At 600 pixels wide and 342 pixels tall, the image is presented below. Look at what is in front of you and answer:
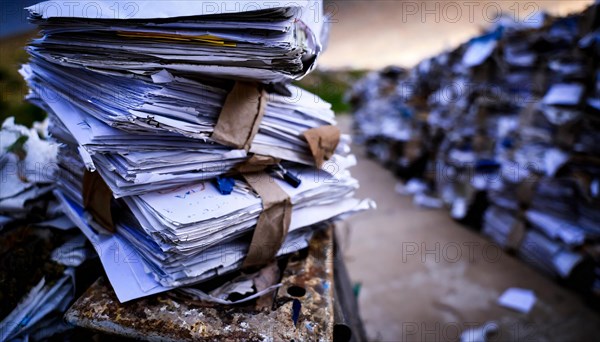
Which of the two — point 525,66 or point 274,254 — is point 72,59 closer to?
point 274,254

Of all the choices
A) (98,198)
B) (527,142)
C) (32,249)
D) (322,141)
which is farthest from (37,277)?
(527,142)

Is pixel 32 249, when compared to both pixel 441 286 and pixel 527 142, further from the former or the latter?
pixel 527 142

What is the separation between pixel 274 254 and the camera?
0.96m

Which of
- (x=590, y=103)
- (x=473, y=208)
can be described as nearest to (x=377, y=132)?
(x=473, y=208)

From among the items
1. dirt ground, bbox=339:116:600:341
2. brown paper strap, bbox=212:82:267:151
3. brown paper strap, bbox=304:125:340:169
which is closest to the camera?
brown paper strap, bbox=212:82:267:151

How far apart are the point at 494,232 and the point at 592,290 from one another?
0.89m

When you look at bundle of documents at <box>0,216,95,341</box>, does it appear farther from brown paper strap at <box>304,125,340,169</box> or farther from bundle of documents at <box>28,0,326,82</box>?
brown paper strap at <box>304,125,340,169</box>

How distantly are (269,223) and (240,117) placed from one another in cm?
31

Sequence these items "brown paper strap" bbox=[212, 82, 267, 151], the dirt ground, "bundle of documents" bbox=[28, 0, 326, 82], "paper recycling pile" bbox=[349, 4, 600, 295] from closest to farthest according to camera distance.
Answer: "bundle of documents" bbox=[28, 0, 326, 82] < "brown paper strap" bbox=[212, 82, 267, 151] < the dirt ground < "paper recycling pile" bbox=[349, 4, 600, 295]

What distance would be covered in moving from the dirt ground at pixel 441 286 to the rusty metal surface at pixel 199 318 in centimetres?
141

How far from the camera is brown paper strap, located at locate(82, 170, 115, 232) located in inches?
36.6

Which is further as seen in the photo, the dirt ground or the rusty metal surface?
the dirt ground

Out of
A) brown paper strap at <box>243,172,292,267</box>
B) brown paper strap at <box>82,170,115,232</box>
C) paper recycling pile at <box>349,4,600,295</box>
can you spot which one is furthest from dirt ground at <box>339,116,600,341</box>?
brown paper strap at <box>82,170,115,232</box>

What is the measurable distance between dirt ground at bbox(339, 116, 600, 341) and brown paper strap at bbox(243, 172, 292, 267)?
136 centimetres
